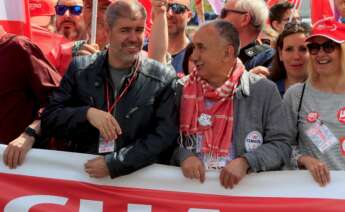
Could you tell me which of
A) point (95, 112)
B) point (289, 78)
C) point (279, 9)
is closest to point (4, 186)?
point (95, 112)

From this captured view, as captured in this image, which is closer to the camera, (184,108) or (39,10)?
(184,108)

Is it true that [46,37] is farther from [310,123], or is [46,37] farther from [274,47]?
[310,123]

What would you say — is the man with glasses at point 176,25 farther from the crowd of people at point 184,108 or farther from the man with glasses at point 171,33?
the crowd of people at point 184,108

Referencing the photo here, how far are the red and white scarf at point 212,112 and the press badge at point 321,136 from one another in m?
0.45

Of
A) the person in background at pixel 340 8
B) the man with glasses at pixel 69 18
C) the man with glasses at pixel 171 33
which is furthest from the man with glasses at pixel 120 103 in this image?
the man with glasses at pixel 69 18

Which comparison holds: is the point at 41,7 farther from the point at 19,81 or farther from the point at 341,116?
the point at 341,116

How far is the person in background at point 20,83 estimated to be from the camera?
156 inches

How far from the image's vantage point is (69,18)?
19.1 feet

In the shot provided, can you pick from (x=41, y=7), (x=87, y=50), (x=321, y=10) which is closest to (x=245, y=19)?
(x=321, y=10)

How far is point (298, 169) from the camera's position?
377 cm

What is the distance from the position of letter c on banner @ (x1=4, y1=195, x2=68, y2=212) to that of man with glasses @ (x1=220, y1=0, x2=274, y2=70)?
177cm

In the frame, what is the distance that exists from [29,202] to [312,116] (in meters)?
1.57

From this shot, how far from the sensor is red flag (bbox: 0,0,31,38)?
4.45 metres

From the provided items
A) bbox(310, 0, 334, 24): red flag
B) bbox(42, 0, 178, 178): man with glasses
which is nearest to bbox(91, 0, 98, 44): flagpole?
bbox(42, 0, 178, 178): man with glasses
